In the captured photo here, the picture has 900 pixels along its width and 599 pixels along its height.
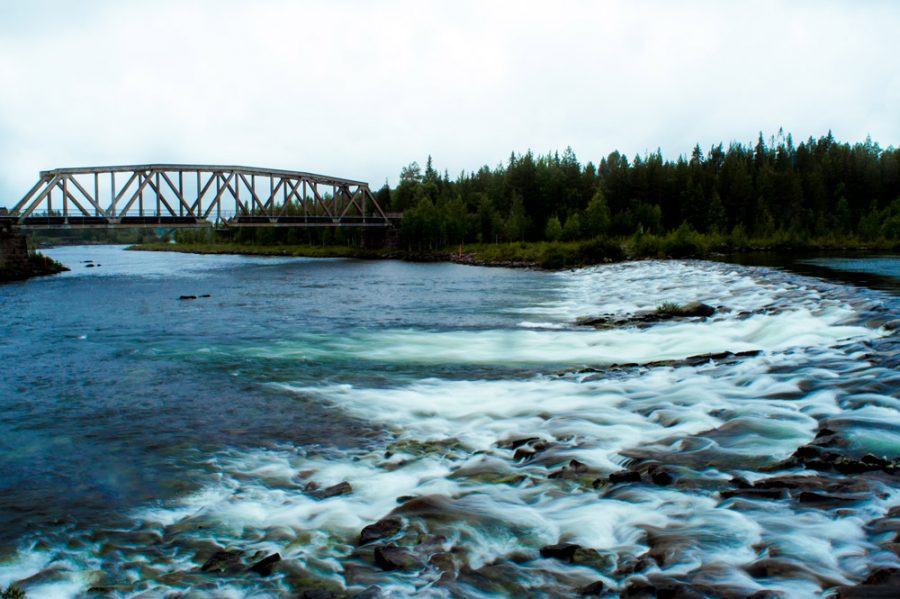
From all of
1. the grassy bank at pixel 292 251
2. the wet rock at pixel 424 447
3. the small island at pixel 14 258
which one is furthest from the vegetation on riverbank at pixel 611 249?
the wet rock at pixel 424 447

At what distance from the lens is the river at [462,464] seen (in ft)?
18.5

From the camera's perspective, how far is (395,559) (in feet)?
18.9

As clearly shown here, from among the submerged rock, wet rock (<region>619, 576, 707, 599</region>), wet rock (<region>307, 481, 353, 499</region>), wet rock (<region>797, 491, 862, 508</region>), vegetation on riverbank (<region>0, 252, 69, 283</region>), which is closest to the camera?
wet rock (<region>619, 576, 707, 599</region>)

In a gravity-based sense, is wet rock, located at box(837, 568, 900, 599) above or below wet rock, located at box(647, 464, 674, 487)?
above

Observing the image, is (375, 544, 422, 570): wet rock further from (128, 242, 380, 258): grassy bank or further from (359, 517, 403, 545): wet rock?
(128, 242, 380, 258): grassy bank

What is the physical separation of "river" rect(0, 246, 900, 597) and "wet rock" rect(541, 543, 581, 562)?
2 cm

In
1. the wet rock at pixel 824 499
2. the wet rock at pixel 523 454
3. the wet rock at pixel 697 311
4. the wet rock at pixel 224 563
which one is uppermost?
the wet rock at pixel 697 311

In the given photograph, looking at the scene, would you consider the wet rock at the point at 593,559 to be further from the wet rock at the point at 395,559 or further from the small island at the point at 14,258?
the small island at the point at 14,258

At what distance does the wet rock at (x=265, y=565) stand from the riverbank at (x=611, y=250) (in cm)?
6120

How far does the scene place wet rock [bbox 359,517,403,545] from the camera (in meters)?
6.24

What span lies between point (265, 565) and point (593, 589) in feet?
9.25

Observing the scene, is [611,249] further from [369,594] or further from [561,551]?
[369,594]

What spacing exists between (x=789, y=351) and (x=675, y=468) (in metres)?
8.02

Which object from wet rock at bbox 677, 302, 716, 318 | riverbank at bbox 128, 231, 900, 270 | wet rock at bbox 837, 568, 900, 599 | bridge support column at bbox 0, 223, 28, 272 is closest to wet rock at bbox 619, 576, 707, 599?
wet rock at bbox 837, 568, 900, 599
